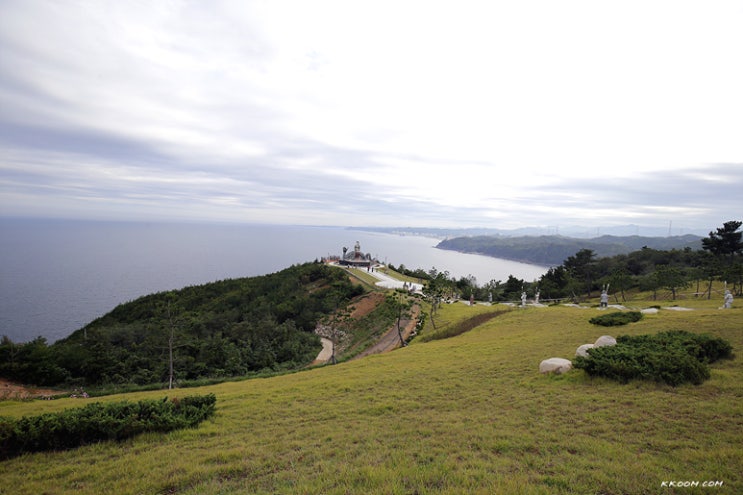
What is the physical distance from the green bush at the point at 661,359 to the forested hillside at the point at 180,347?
56.4 ft

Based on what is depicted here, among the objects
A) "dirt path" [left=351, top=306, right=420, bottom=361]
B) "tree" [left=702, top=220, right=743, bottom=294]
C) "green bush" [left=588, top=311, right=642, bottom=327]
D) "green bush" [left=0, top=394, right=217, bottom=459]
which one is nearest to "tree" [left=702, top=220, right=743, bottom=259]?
"tree" [left=702, top=220, right=743, bottom=294]

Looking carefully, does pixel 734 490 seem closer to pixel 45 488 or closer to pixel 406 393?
pixel 406 393

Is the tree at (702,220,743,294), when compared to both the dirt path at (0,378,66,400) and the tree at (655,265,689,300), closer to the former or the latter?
the tree at (655,265,689,300)

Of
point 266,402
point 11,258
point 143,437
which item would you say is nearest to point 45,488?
point 143,437

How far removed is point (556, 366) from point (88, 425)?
36.4 ft

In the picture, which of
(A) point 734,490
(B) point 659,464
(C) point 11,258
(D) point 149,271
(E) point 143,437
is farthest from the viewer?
(C) point 11,258

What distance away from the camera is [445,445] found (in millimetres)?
5902

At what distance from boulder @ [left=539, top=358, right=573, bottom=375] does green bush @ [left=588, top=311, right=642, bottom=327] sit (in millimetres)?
7211

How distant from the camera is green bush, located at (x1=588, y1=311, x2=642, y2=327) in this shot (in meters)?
14.8

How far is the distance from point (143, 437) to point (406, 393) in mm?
6061

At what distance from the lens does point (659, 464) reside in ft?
15.8

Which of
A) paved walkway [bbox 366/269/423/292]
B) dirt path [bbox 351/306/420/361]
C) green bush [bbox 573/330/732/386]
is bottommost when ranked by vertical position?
dirt path [bbox 351/306/420/361]

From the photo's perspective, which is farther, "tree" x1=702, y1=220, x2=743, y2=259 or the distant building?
the distant building

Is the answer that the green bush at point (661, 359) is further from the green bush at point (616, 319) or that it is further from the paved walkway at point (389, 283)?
the paved walkway at point (389, 283)
